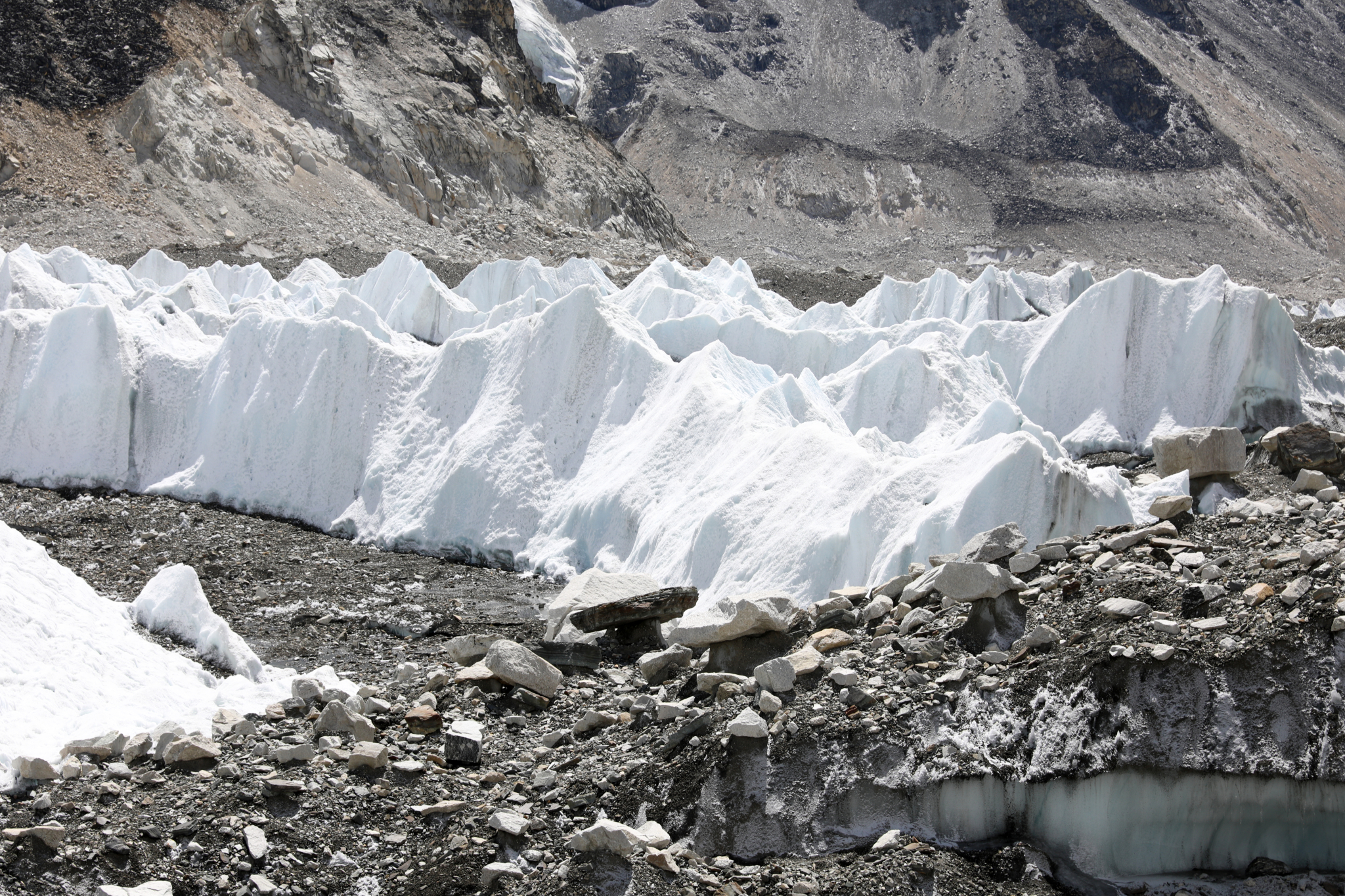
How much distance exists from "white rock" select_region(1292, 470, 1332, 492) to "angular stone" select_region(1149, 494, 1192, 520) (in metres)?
1.42

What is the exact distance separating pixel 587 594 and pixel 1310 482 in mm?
5354

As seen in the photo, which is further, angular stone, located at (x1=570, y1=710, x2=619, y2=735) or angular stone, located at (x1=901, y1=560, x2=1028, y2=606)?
angular stone, located at (x1=570, y1=710, x2=619, y2=735)

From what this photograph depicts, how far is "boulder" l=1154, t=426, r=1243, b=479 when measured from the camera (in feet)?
36.4

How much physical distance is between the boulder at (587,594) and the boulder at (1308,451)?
717 cm

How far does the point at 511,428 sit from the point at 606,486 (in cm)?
193

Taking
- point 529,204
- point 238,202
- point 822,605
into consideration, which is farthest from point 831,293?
point 822,605

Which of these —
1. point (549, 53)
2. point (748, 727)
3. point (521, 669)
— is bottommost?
point (521, 669)

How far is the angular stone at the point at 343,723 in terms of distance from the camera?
6.25 metres

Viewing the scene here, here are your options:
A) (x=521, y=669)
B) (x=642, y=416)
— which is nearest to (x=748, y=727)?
(x=521, y=669)

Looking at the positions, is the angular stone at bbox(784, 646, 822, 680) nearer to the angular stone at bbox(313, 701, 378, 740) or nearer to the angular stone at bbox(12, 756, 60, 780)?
the angular stone at bbox(313, 701, 378, 740)

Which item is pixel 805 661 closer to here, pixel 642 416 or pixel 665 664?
pixel 665 664

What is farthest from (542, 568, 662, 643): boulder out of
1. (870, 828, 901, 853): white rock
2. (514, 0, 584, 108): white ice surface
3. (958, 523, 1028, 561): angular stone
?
(514, 0, 584, 108): white ice surface

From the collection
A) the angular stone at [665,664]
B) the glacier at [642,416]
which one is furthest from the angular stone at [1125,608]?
the glacier at [642,416]

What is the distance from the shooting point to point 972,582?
6.21 m
